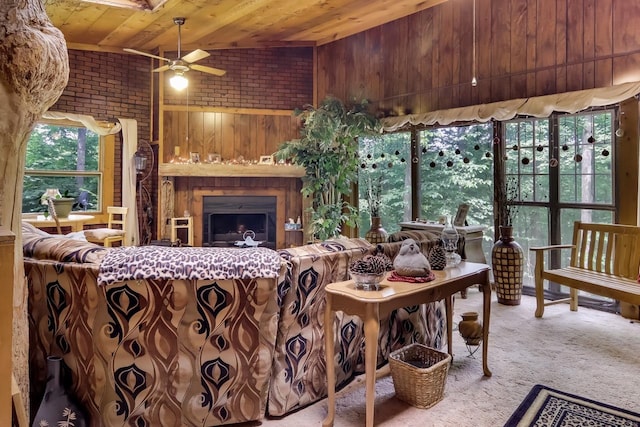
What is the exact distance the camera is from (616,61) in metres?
3.93

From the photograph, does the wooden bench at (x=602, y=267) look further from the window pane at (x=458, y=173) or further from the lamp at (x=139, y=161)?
the lamp at (x=139, y=161)

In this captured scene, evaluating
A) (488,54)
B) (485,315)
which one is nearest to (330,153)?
(488,54)


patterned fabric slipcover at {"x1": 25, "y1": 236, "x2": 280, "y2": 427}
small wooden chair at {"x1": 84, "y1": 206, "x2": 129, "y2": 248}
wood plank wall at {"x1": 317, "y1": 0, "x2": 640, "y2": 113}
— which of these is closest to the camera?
patterned fabric slipcover at {"x1": 25, "y1": 236, "x2": 280, "y2": 427}

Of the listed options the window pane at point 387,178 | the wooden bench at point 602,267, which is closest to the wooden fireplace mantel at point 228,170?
the window pane at point 387,178

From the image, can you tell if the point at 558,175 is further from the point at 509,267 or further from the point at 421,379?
the point at 421,379

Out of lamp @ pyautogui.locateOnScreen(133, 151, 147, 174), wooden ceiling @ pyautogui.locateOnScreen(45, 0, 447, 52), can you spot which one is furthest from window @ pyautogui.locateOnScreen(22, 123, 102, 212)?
wooden ceiling @ pyautogui.locateOnScreen(45, 0, 447, 52)

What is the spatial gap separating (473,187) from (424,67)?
66.6 inches

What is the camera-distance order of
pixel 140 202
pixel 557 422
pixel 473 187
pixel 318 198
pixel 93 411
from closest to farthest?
pixel 93 411 → pixel 557 422 → pixel 473 187 → pixel 318 198 → pixel 140 202

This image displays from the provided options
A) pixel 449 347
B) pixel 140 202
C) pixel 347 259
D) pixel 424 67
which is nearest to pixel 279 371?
pixel 347 259

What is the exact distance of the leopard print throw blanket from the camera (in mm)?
1917

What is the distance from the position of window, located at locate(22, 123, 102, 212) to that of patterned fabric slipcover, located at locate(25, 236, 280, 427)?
4.47m

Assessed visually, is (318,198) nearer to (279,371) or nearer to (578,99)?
(578,99)

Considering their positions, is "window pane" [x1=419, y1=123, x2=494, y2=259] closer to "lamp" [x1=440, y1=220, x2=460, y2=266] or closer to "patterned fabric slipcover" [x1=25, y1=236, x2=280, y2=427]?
"lamp" [x1=440, y1=220, x2=460, y2=266]

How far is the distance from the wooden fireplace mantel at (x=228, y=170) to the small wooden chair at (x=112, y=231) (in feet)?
2.75
